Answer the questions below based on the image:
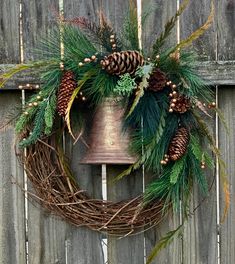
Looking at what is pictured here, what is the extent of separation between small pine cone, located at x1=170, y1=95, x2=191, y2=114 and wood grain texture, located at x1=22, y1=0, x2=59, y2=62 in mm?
542

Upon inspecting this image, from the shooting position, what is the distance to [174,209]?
7.45 ft

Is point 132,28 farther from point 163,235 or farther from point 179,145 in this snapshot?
point 163,235

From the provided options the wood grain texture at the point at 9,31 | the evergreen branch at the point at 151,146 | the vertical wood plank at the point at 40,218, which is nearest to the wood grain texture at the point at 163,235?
the evergreen branch at the point at 151,146

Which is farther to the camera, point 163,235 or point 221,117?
point 163,235

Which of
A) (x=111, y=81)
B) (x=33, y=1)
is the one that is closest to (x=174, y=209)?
(x=111, y=81)

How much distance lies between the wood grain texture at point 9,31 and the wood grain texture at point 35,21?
30 millimetres

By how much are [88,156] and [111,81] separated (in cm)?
28

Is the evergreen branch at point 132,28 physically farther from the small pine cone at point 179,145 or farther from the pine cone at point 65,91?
the small pine cone at point 179,145

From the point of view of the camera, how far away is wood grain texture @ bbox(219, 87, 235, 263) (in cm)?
239

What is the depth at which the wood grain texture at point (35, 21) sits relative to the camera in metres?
2.36

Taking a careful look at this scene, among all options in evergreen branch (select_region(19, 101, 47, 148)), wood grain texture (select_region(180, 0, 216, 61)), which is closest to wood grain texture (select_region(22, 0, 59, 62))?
evergreen branch (select_region(19, 101, 47, 148))

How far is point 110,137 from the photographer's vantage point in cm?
220

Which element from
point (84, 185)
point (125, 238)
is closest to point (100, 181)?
point (84, 185)

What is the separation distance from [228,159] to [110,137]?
0.49m
